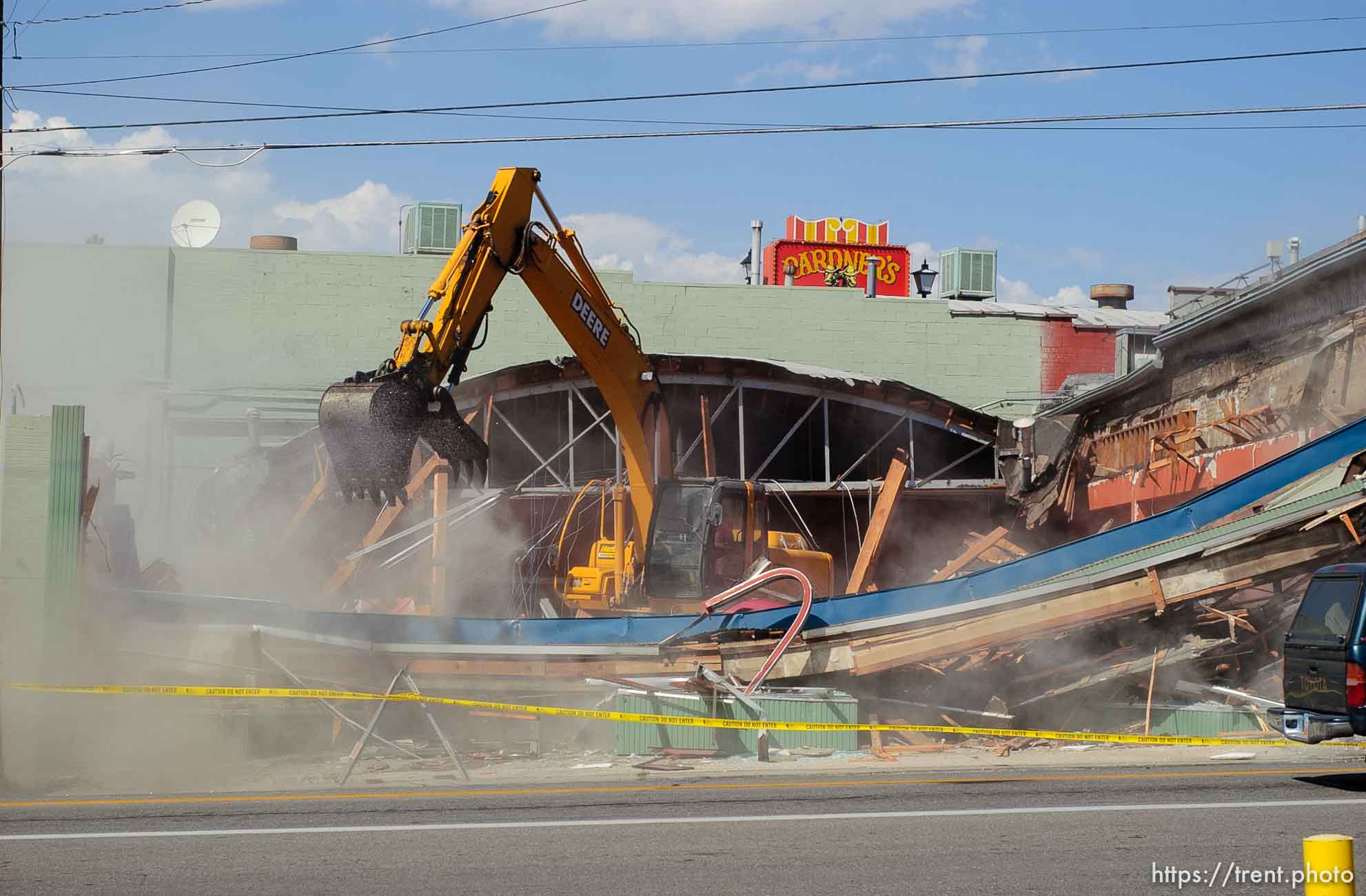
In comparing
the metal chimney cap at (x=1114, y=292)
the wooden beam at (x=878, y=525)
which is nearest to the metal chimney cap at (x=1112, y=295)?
the metal chimney cap at (x=1114, y=292)

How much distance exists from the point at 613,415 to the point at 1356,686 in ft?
36.1

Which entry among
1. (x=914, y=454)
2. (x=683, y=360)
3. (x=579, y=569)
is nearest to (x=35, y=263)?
(x=683, y=360)

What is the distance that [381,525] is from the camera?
21.7 m

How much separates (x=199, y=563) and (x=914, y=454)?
1550 cm

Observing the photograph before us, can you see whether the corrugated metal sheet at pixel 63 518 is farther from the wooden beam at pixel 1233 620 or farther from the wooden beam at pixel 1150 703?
the wooden beam at pixel 1233 620

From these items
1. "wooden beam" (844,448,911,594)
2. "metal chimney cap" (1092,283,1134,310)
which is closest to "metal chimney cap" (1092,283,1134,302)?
"metal chimney cap" (1092,283,1134,310)

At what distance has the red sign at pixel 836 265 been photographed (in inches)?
1671

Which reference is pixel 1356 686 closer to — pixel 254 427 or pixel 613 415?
pixel 613 415

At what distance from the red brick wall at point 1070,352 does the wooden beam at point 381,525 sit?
1960 centimetres

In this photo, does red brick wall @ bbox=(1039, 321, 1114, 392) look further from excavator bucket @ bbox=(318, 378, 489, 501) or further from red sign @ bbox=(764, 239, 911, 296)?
excavator bucket @ bbox=(318, 378, 489, 501)

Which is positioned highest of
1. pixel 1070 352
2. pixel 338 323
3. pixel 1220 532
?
pixel 1070 352

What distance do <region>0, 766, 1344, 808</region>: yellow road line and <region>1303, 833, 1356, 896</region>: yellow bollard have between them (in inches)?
257

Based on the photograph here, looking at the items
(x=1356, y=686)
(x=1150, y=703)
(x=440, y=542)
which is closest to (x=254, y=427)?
(x=440, y=542)

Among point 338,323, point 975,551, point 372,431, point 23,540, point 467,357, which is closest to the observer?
point 372,431
